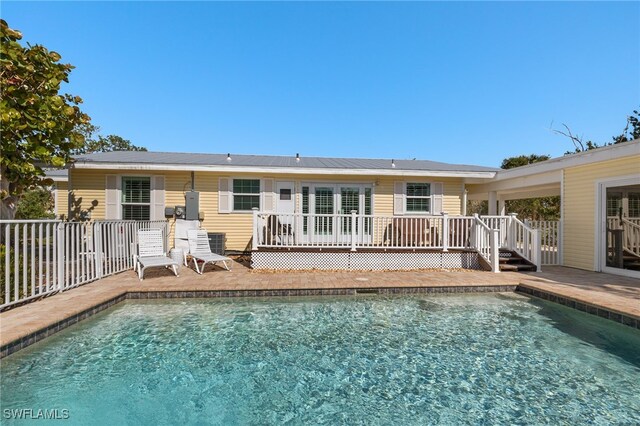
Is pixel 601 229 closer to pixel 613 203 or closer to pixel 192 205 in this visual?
pixel 613 203

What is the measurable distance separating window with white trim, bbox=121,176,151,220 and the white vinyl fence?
48.1 inches

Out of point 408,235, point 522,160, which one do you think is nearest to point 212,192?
point 408,235

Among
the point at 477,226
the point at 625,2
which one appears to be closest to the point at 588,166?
the point at 477,226

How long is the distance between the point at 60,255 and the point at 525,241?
1069 centimetres

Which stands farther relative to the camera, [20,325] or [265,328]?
[265,328]

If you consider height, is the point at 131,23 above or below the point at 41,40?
above

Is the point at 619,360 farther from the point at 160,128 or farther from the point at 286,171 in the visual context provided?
the point at 160,128

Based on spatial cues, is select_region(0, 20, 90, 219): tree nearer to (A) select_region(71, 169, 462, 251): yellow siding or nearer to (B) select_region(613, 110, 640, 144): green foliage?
(A) select_region(71, 169, 462, 251): yellow siding

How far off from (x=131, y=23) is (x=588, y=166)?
1417 cm

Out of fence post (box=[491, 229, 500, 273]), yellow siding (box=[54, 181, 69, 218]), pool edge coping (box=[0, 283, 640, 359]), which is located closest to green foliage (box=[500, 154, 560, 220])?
fence post (box=[491, 229, 500, 273])

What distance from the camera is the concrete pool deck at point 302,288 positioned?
165 inches

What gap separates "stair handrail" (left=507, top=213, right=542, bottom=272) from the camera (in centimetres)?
812

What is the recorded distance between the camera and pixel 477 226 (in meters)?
8.44
